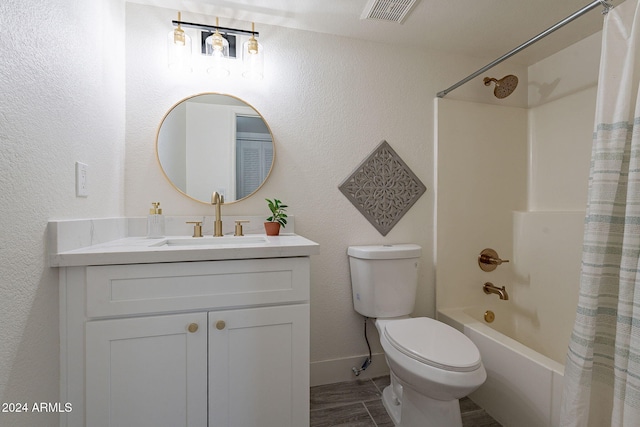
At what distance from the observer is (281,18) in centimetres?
159

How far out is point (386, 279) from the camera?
161 centimetres

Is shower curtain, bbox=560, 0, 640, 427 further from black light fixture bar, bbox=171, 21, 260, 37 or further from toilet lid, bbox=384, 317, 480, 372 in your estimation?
black light fixture bar, bbox=171, 21, 260, 37

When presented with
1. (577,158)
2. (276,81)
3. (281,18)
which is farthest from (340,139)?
(577,158)

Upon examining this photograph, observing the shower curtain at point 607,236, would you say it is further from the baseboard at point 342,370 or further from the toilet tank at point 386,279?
the baseboard at point 342,370

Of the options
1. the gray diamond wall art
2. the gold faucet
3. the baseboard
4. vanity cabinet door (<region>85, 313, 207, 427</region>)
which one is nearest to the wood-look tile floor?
the baseboard

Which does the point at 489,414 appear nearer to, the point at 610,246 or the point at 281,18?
the point at 610,246

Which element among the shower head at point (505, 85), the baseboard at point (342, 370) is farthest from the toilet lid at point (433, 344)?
the shower head at point (505, 85)

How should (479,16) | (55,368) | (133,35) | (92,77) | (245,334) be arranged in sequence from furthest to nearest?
(479,16) < (133,35) < (92,77) < (245,334) < (55,368)

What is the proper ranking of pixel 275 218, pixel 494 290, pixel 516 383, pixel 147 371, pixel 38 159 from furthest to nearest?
pixel 494 290, pixel 275 218, pixel 516 383, pixel 147 371, pixel 38 159

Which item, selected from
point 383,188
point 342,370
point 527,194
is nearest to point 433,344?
point 342,370

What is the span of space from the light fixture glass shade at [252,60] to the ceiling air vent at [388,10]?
60 centimetres

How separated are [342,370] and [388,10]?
203cm

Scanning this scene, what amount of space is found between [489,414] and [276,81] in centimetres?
212

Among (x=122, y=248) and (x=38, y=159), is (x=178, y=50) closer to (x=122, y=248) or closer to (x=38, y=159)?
(x=38, y=159)
